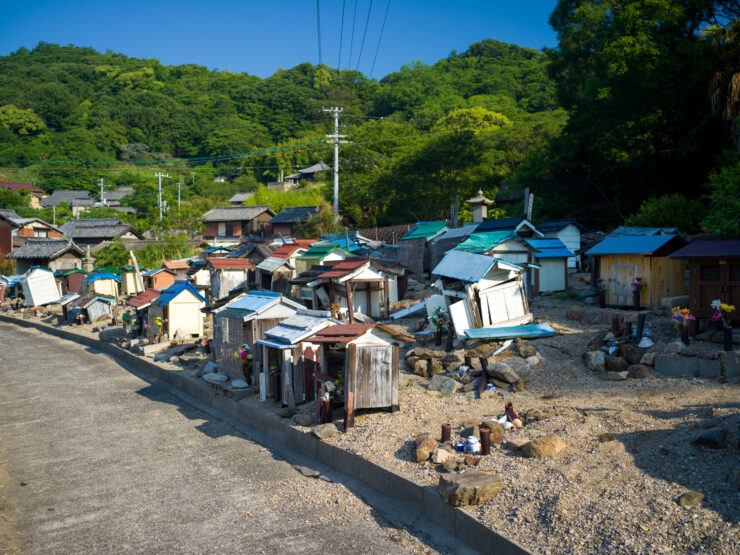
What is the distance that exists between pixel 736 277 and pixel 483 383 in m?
6.26

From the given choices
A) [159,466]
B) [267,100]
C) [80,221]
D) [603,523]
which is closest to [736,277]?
[603,523]

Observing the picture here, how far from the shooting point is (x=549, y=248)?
78.1 feet

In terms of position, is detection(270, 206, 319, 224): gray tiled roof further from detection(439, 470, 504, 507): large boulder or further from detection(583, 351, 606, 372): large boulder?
detection(439, 470, 504, 507): large boulder

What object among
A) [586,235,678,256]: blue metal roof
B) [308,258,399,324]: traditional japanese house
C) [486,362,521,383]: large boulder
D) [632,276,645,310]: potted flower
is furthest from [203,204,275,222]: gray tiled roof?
[486,362,521,383]: large boulder

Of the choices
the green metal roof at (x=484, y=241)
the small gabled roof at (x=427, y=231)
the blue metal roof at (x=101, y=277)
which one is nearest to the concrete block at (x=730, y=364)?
the green metal roof at (x=484, y=241)

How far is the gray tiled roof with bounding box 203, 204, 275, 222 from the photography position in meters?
61.3

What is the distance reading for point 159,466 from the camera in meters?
13.0

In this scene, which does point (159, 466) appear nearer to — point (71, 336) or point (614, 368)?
point (614, 368)

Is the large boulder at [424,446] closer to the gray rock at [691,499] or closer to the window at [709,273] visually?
the gray rock at [691,499]

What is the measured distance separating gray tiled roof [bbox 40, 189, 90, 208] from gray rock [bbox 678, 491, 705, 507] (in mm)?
87864

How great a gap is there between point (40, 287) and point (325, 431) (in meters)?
38.3

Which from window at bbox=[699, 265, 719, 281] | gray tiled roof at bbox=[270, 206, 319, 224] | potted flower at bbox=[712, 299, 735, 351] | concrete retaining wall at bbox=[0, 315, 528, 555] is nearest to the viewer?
concrete retaining wall at bbox=[0, 315, 528, 555]

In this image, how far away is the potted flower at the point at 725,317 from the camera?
12.8 m

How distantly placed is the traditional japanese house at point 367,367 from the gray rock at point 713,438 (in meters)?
5.86
